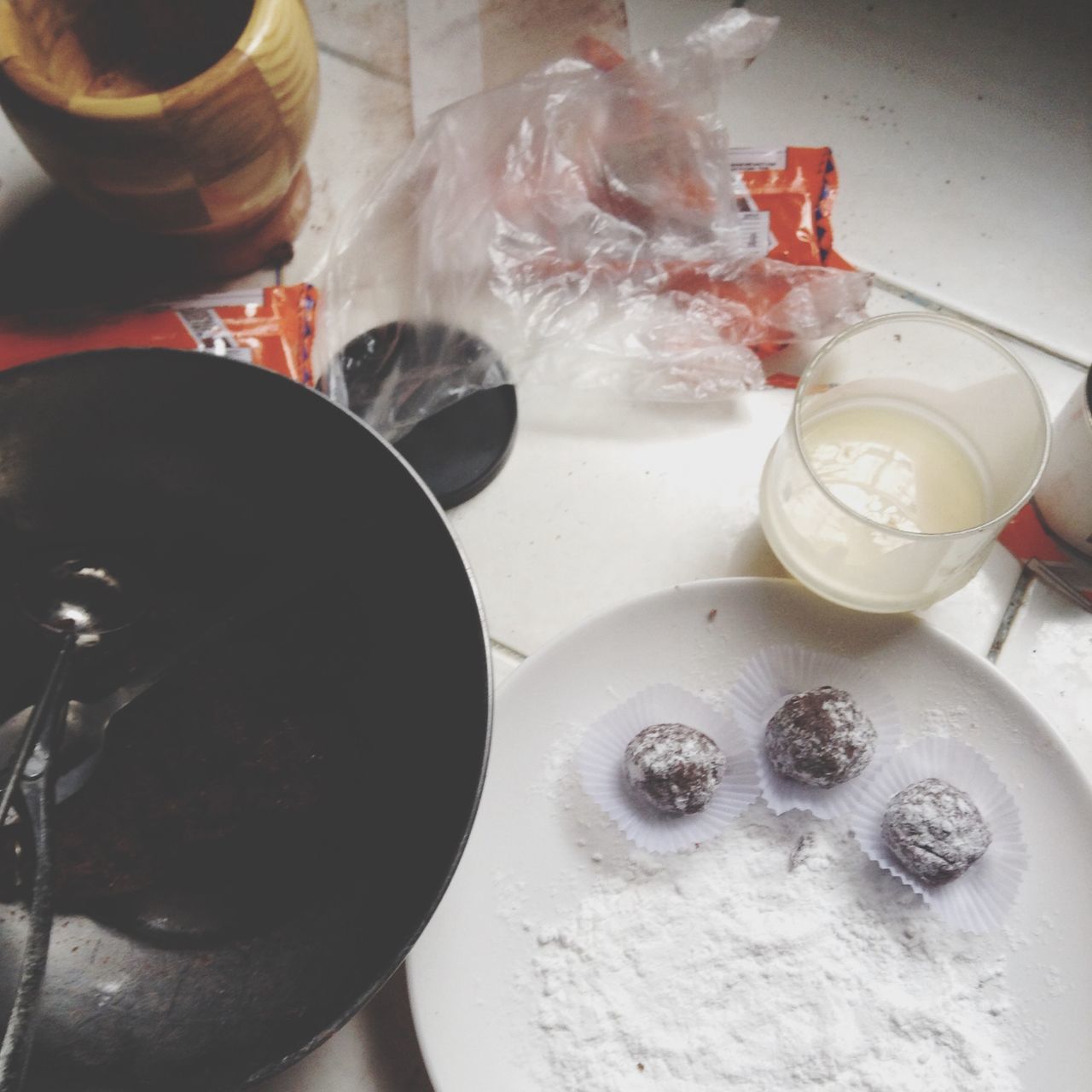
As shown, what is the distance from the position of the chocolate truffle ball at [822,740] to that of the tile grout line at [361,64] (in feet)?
2.04

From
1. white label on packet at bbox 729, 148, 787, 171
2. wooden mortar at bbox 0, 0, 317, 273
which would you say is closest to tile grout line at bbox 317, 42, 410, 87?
wooden mortar at bbox 0, 0, 317, 273

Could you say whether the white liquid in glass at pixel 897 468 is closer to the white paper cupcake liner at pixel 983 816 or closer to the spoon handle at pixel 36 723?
the white paper cupcake liner at pixel 983 816

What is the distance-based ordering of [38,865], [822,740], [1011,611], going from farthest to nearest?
[1011,611], [822,740], [38,865]

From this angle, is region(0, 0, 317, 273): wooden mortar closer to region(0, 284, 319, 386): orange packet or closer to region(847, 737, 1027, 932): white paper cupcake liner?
region(0, 284, 319, 386): orange packet

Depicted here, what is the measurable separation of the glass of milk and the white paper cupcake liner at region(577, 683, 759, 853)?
12cm

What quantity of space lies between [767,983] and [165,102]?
647 mm

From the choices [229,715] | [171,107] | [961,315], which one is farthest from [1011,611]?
[171,107]

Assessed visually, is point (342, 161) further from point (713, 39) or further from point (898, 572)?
point (898, 572)

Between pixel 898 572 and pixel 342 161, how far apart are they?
1.86 ft

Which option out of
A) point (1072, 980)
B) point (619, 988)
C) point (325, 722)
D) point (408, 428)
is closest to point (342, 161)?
point (408, 428)

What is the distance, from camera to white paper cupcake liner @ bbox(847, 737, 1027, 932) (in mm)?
627

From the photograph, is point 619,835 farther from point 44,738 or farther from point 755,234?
point 755,234

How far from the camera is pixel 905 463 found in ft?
2.28

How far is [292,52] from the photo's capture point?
0.64 meters
